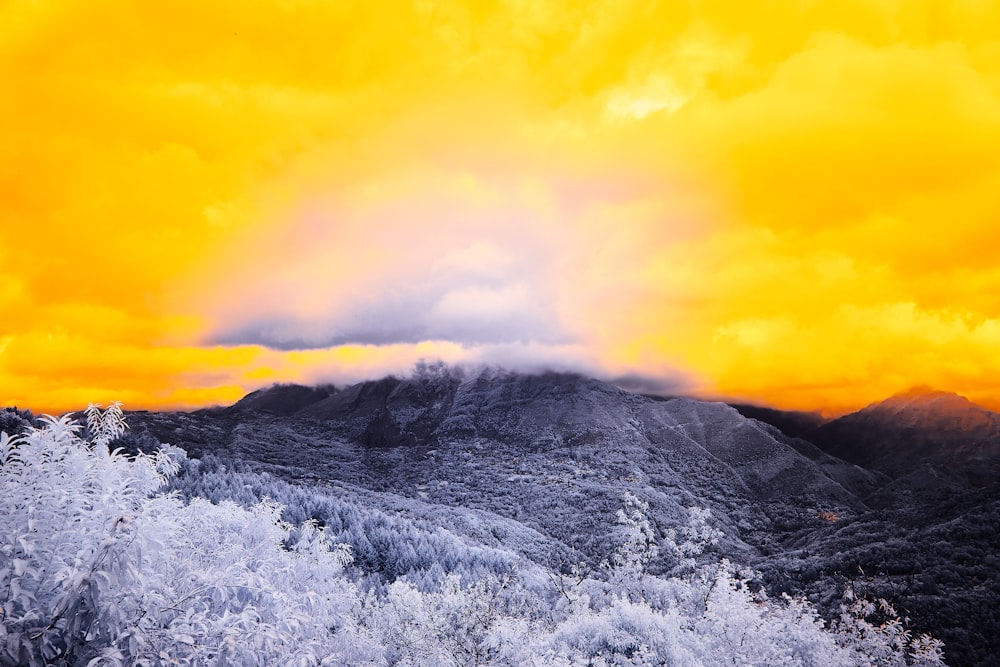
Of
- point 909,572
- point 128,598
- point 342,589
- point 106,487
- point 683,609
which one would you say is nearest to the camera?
point 128,598

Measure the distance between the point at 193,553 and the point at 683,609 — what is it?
→ 60.1m

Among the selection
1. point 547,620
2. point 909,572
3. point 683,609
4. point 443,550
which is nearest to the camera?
point 547,620

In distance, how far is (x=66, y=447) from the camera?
1570 cm

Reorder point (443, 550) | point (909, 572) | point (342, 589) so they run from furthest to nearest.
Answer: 1. point (909, 572)
2. point (443, 550)
3. point (342, 589)

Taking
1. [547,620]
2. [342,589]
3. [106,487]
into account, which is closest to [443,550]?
[547,620]

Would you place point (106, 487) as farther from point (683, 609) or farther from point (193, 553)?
point (683, 609)

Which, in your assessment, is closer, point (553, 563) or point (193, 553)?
point (193, 553)

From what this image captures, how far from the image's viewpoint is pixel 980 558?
373ft

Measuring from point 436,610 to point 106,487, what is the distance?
39942 millimetres

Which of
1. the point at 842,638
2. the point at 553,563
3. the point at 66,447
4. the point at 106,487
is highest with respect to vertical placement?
the point at 66,447

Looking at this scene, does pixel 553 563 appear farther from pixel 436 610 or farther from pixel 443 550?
pixel 436 610

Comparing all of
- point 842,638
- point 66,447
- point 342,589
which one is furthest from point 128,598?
point 842,638

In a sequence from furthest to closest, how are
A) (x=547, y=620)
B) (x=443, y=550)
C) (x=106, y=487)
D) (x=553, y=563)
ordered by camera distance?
(x=553, y=563), (x=443, y=550), (x=547, y=620), (x=106, y=487)

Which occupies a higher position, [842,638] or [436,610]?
[436,610]
